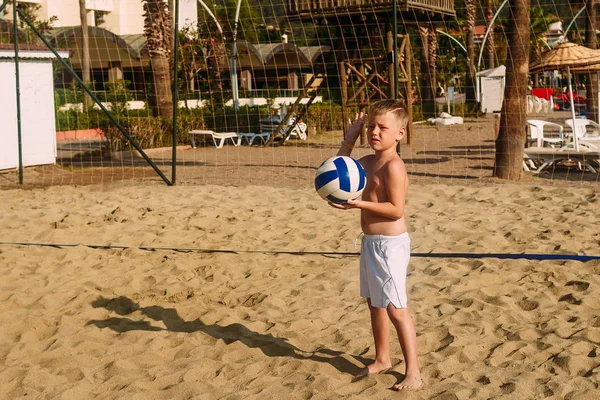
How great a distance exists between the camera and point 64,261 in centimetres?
615

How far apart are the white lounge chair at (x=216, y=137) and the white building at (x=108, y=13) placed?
2387 cm

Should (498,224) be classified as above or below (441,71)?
below

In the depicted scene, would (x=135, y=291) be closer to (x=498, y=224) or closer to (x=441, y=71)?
(x=498, y=224)

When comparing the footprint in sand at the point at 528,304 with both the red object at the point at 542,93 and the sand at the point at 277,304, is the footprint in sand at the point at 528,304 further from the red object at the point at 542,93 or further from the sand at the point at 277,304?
the red object at the point at 542,93

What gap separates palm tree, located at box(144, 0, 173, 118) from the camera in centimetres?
1922

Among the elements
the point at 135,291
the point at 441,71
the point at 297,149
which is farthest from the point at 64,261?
the point at 441,71

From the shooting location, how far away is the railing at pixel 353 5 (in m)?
14.0

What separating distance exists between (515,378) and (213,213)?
15.5ft

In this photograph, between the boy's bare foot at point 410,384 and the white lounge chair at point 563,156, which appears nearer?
the boy's bare foot at point 410,384

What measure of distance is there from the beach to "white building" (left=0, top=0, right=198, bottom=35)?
115 ft

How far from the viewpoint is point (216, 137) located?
1764 cm

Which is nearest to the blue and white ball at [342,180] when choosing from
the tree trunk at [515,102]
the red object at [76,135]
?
the tree trunk at [515,102]

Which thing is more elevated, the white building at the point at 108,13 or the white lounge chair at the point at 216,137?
the white building at the point at 108,13

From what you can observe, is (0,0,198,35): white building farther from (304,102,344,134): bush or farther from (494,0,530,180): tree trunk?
(494,0,530,180): tree trunk
